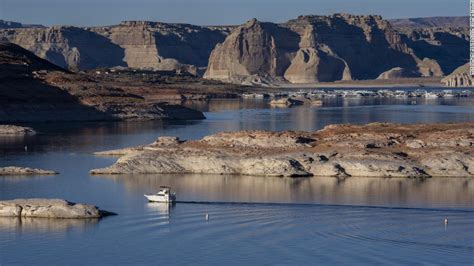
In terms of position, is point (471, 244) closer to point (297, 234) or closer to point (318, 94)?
point (297, 234)

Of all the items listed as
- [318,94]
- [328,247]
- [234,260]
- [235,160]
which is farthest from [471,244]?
[318,94]

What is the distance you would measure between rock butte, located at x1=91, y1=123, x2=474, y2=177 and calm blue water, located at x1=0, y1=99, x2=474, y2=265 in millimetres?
1011

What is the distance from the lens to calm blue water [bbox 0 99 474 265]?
3092 cm

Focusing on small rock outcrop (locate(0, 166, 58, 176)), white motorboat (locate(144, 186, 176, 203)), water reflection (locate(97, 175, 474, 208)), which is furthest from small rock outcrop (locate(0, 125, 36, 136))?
white motorboat (locate(144, 186, 176, 203))

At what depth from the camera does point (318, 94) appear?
168 metres

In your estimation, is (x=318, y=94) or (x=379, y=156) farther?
(x=318, y=94)

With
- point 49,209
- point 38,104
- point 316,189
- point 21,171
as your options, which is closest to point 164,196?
point 49,209

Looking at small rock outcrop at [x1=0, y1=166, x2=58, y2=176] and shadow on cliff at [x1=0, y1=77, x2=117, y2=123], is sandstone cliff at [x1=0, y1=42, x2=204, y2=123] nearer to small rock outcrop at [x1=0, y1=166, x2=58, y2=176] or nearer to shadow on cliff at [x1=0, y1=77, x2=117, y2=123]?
shadow on cliff at [x1=0, y1=77, x2=117, y2=123]

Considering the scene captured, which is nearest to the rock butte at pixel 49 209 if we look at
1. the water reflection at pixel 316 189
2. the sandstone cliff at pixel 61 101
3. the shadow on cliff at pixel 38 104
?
the water reflection at pixel 316 189

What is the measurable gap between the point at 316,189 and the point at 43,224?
38.2ft

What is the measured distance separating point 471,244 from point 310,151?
57.5 feet

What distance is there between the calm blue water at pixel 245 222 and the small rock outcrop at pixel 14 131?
19.2m

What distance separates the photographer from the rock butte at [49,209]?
Result: 36.0 meters

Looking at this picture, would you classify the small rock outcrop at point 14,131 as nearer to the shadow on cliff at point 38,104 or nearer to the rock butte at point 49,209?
Result: the shadow on cliff at point 38,104
